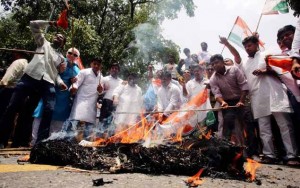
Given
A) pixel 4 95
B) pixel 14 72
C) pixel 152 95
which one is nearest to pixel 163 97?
pixel 152 95

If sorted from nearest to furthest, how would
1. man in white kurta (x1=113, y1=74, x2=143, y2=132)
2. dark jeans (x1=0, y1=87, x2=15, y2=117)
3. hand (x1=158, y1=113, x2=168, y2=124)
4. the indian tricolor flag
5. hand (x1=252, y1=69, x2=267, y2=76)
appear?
hand (x1=252, y1=69, x2=267, y2=76) → the indian tricolor flag → hand (x1=158, y1=113, x2=168, y2=124) → dark jeans (x1=0, y1=87, x2=15, y2=117) → man in white kurta (x1=113, y1=74, x2=143, y2=132)

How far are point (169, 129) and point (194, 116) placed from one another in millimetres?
1129

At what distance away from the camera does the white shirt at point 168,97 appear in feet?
24.8

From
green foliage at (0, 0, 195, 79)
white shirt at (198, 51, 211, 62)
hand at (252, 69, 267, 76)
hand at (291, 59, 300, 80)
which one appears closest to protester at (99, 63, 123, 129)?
hand at (252, 69, 267, 76)

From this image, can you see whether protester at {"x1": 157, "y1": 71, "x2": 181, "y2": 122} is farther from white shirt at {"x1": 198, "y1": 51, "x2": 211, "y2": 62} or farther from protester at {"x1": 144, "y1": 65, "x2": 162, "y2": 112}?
white shirt at {"x1": 198, "y1": 51, "x2": 211, "y2": 62}

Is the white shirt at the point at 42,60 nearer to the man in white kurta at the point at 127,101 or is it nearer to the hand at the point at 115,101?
the hand at the point at 115,101

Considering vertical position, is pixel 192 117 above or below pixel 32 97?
below

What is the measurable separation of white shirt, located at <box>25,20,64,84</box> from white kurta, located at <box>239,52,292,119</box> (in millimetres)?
3880

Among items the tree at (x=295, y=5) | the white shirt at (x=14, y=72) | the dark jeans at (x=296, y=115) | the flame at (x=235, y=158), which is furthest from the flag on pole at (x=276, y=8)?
the white shirt at (x=14, y=72)

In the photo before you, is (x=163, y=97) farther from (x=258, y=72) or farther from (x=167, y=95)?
(x=258, y=72)

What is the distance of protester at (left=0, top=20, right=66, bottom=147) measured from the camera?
5422mm

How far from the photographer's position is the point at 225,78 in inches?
Result: 227

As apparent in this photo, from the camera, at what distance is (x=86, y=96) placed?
22.5 ft

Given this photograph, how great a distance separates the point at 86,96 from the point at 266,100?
13.0 feet
